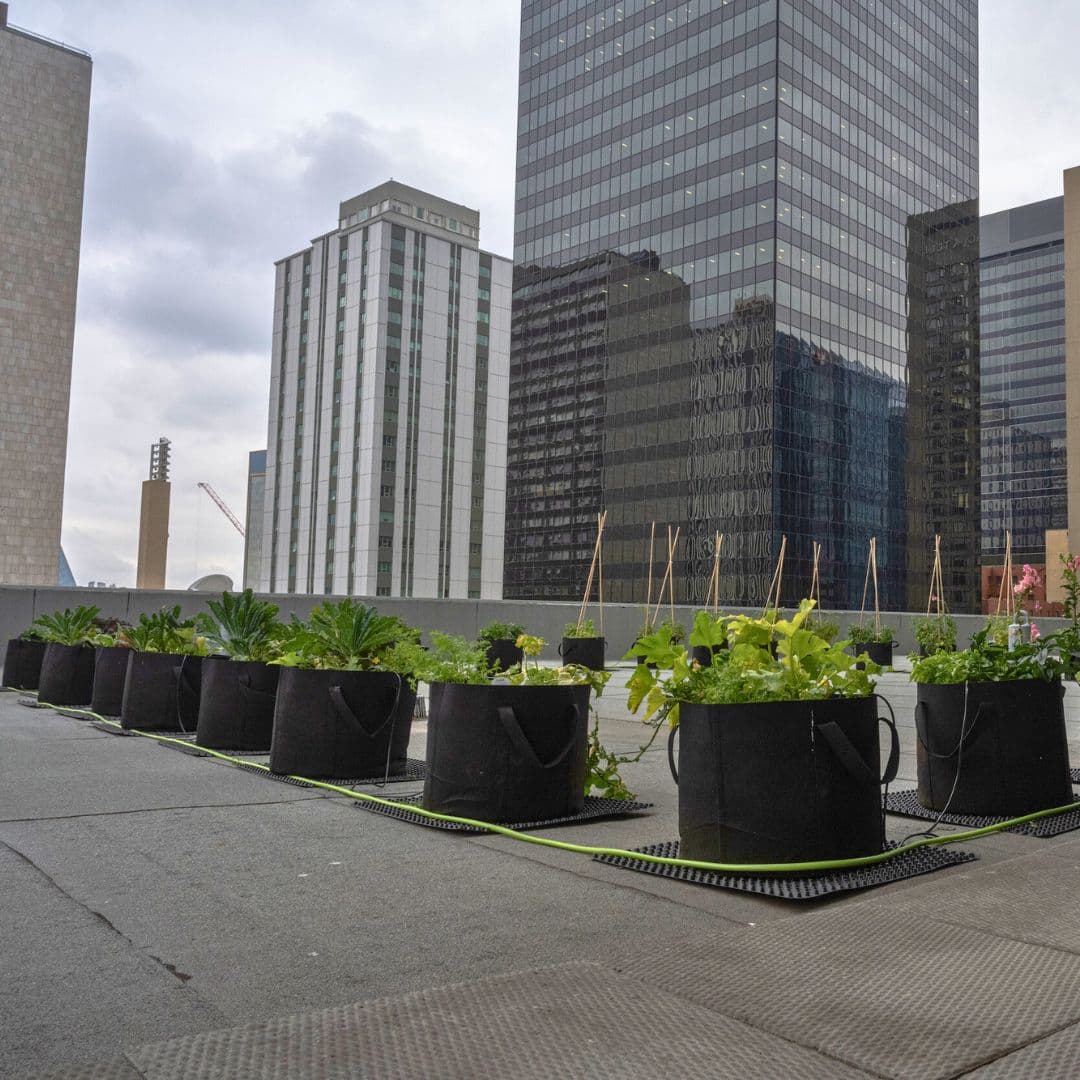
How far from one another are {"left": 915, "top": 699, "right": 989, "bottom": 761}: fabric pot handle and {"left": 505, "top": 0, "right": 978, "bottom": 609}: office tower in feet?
260

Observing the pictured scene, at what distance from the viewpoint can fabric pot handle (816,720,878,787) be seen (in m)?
4.25

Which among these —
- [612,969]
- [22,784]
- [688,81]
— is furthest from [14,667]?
[688,81]

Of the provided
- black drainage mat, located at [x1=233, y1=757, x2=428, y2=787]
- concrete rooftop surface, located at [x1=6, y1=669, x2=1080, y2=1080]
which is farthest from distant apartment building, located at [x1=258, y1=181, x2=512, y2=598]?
concrete rooftop surface, located at [x1=6, y1=669, x2=1080, y2=1080]

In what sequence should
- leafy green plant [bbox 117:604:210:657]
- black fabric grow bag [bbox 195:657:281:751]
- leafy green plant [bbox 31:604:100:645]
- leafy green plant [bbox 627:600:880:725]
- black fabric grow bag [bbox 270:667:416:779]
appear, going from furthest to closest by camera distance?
leafy green plant [bbox 31:604:100:645]
leafy green plant [bbox 117:604:210:657]
black fabric grow bag [bbox 195:657:281:751]
black fabric grow bag [bbox 270:667:416:779]
leafy green plant [bbox 627:600:880:725]

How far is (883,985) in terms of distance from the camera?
2.85 meters

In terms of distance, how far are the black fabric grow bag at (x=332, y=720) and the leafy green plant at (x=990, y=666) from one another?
3256 mm

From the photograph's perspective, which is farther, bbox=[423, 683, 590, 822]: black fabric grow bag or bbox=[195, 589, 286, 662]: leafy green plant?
bbox=[195, 589, 286, 662]: leafy green plant

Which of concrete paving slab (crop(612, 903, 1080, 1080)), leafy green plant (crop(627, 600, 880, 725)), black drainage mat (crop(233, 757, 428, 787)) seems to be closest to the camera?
concrete paving slab (crop(612, 903, 1080, 1080))

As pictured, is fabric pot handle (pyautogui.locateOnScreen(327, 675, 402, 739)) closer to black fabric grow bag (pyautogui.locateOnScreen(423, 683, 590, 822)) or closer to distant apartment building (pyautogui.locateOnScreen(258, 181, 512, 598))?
black fabric grow bag (pyautogui.locateOnScreen(423, 683, 590, 822))

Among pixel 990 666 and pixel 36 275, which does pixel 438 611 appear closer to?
pixel 990 666

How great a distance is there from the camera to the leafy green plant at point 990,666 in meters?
5.70

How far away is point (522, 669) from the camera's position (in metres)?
5.76

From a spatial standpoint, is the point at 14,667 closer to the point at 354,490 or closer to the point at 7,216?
the point at 7,216

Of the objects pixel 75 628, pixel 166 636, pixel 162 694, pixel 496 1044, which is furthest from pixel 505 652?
pixel 496 1044
